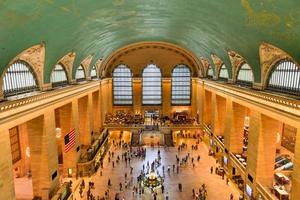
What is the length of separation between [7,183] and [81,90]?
12.6m

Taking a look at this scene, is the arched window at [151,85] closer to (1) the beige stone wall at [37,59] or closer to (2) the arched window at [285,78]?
(1) the beige stone wall at [37,59]

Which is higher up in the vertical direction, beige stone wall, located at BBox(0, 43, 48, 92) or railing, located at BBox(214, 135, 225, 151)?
beige stone wall, located at BBox(0, 43, 48, 92)

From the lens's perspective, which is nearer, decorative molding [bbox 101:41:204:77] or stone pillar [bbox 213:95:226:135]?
stone pillar [bbox 213:95:226:135]

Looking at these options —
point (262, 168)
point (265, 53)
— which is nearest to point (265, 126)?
point (262, 168)

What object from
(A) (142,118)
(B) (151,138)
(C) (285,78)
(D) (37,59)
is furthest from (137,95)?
(C) (285,78)

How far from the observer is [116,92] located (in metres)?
36.5

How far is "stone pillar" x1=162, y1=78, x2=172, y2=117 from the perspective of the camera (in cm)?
3562

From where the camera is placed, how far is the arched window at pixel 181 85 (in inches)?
1400

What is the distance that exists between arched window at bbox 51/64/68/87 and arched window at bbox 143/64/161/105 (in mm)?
16420

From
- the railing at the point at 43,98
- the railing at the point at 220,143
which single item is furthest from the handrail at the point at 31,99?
the railing at the point at 220,143

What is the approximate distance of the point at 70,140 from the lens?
2012 centimetres

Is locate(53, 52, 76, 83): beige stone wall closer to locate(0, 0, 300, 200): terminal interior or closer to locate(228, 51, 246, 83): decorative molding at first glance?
locate(0, 0, 300, 200): terminal interior

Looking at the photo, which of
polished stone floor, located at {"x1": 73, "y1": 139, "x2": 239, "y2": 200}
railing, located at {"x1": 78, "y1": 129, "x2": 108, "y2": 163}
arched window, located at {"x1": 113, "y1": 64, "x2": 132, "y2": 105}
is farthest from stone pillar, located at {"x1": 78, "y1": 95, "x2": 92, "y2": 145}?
arched window, located at {"x1": 113, "y1": 64, "x2": 132, "y2": 105}

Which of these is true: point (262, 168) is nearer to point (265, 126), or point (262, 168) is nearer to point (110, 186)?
point (265, 126)
